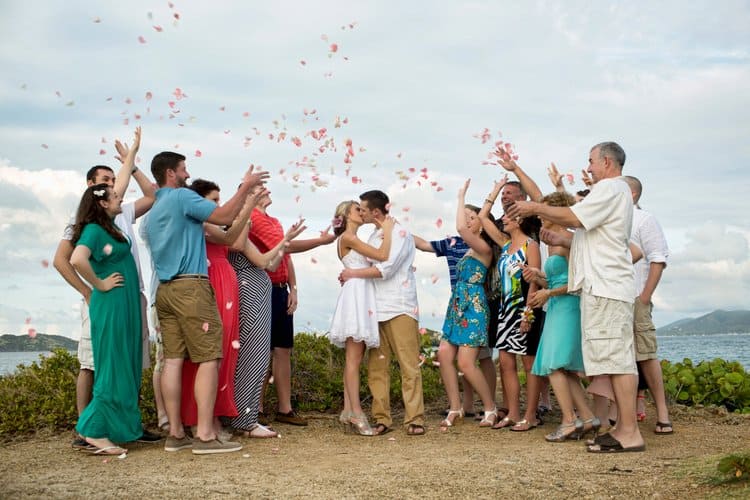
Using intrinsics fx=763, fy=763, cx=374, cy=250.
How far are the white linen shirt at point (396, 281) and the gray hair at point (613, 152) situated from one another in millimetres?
2148

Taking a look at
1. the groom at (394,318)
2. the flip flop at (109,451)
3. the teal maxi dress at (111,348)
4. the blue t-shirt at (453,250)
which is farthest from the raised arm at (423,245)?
the flip flop at (109,451)

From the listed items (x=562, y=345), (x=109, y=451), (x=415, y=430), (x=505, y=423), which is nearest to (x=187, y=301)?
(x=109, y=451)

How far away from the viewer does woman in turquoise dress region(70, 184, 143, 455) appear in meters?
6.58

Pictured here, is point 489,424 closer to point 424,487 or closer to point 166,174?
point 424,487

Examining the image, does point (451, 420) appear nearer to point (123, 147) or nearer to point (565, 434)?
point (565, 434)

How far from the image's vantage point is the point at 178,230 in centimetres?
654

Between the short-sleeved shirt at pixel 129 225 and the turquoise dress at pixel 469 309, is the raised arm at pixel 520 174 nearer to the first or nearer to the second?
the turquoise dress at pixel 469 309

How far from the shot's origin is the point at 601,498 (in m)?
5.12

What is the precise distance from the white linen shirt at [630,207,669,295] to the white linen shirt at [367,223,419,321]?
7.24 feet

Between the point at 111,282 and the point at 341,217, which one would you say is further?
the point at 341,217

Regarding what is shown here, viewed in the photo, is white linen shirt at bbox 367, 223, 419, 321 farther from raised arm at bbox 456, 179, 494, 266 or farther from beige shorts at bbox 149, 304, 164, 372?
beige shorts at bbox 149, 304, 164, 372

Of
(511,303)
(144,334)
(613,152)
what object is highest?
(613,152)

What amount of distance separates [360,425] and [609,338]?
2651 millimetres

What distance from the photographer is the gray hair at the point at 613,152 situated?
6.60 meters
